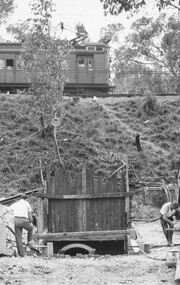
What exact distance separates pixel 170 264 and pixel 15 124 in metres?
22.0

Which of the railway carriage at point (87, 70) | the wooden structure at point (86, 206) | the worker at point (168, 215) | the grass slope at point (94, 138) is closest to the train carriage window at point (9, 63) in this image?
the grass slope at point (94, 138)

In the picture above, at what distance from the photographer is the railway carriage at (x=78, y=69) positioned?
36969 millimetres

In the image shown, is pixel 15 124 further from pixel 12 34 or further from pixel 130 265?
pixel 12 34

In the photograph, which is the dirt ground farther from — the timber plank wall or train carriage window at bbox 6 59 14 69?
train carriage window at bbox 6 59 14 69

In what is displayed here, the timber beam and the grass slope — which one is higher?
the grass slope

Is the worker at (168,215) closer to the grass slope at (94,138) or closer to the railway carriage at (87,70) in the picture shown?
the grass slope at (94,138)

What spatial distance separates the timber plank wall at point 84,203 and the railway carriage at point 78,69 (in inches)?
859

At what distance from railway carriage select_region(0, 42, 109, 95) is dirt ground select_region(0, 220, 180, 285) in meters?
24.7

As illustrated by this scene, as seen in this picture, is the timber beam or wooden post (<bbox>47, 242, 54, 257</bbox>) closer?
wooden post (<bbox>47, 242, 54, 257</bbox>)

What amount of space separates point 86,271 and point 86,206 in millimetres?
4010

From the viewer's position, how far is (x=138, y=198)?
26516 mm

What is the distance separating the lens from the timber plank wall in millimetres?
15289

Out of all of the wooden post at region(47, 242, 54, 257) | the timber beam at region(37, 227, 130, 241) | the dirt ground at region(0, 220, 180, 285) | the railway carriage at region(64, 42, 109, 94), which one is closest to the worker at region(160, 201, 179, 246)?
the timber beam at region(37, 227, 130, 241)

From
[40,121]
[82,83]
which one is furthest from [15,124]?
[82,83]
